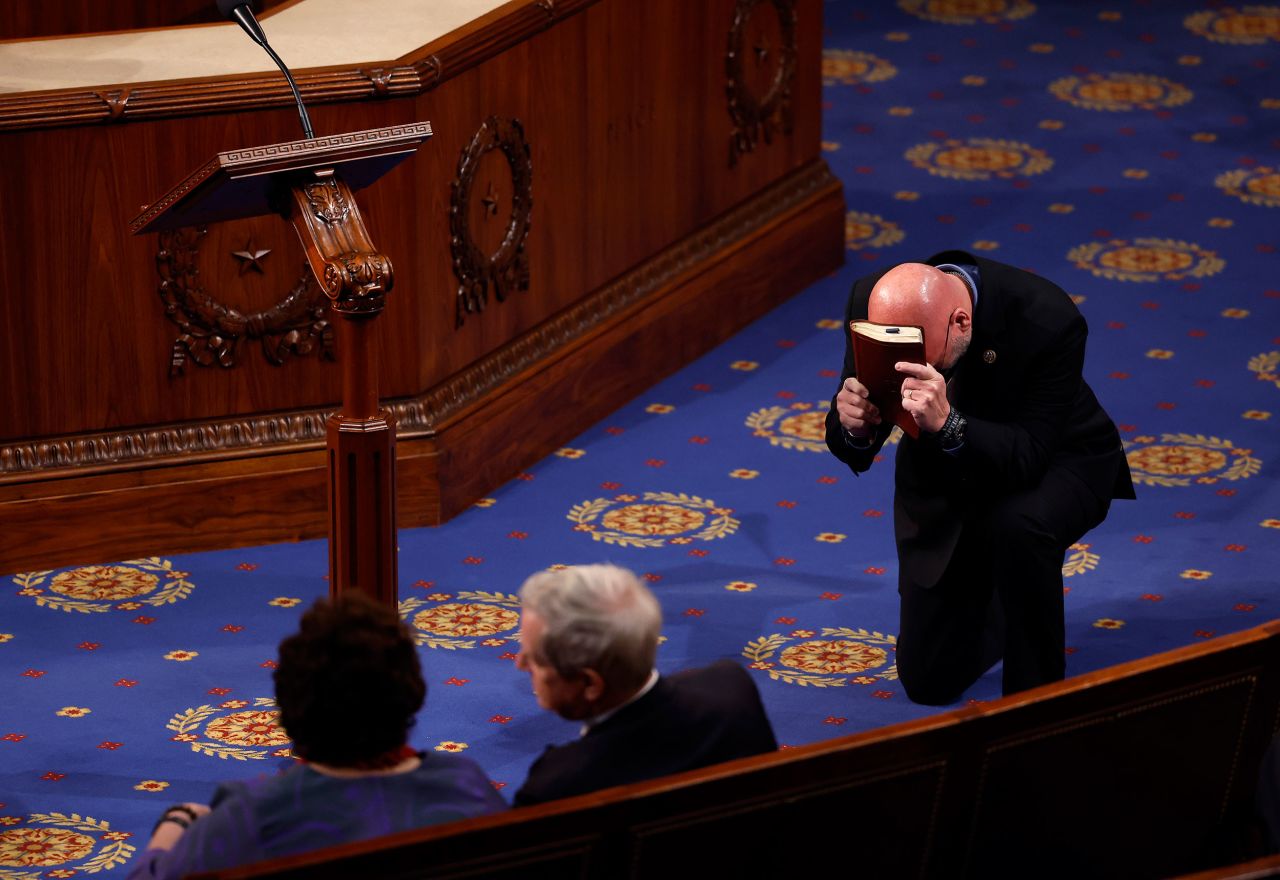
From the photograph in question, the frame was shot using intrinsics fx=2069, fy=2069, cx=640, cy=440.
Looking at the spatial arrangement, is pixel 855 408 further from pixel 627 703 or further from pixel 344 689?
pixel 344 689

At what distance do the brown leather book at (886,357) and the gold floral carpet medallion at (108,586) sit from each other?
5.88ft

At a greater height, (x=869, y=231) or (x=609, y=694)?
(x=609, y=694)

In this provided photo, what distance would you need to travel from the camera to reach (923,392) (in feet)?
12.6

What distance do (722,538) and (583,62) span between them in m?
1.39

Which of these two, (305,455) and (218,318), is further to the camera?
(305,455)

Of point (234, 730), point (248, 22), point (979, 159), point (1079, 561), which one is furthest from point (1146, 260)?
point (248, 22)

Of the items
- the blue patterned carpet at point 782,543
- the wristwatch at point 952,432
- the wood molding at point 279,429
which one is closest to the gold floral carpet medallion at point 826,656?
the blue patterned carpet at point 782,543

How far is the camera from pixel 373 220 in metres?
4.92

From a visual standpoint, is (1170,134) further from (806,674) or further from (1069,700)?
(1069,700)

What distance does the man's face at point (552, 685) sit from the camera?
104 inches

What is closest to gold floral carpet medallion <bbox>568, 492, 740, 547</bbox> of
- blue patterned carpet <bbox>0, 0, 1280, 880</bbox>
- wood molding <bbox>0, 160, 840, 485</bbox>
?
blue patterned carpet <bbox>0, 0, 1280, 880</bbox>

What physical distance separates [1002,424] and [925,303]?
0.37m

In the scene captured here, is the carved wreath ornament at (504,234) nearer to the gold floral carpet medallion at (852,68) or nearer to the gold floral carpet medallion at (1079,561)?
the gold floral carpet medallion at (1079,561)

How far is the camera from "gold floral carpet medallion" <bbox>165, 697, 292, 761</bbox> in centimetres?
408
